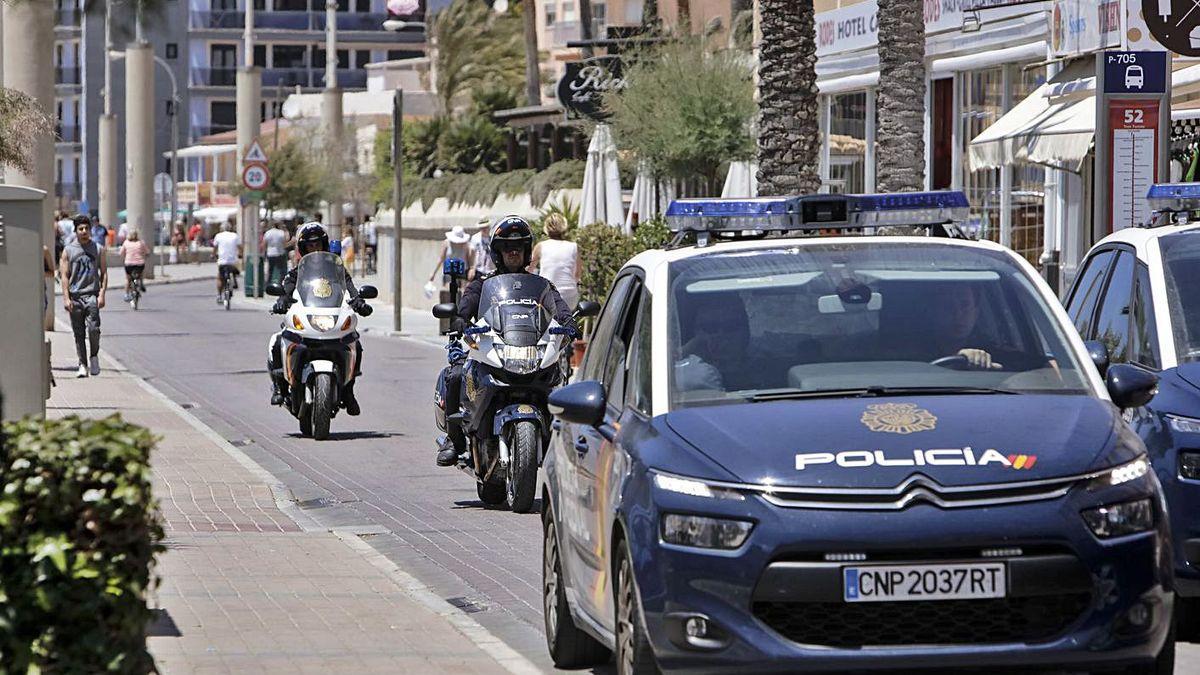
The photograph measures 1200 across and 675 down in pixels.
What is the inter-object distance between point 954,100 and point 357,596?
23.1 m

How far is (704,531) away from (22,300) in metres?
6.39

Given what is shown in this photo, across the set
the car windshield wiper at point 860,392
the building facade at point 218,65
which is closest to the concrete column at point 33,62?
the car windshield wiper at point 860,392

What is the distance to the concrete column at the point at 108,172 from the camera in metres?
82.1

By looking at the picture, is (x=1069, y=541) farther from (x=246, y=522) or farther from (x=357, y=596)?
(x=246, y=522)

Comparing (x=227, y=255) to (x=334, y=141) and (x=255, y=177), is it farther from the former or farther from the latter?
(x=334, y=141)

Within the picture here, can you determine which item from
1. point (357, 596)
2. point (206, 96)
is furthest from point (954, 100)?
point (206, 96)

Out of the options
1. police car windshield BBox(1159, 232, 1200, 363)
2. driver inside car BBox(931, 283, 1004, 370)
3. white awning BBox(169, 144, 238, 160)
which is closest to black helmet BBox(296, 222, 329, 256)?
police car windshield BBox(1159, 232, 1200, 363)

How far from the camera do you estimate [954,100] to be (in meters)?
32.0

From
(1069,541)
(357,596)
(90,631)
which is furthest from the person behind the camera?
(357,596)

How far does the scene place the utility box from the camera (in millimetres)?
11648

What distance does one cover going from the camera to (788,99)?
24719 mm

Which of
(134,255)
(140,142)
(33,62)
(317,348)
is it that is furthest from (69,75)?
(317,348)

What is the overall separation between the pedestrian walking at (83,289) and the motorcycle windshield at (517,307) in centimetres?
1274

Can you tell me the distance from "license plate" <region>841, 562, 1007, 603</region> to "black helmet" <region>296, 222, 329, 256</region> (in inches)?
549
